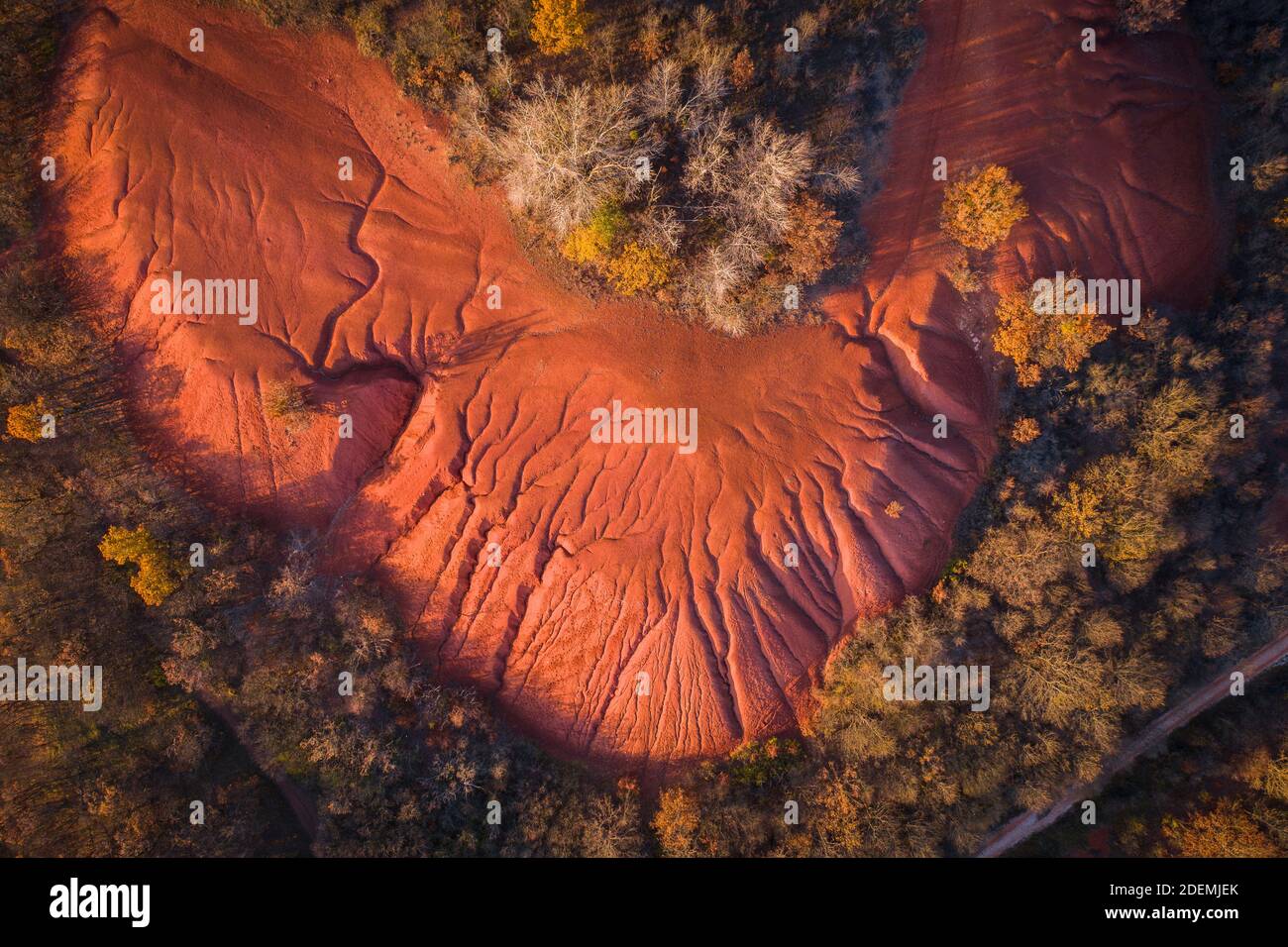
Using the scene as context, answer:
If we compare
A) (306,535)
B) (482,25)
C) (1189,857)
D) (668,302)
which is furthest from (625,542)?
(1189,857)

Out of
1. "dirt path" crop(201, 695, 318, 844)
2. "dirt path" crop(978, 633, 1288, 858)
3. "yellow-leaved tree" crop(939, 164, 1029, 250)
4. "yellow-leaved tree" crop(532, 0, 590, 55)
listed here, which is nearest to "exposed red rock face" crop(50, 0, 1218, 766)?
"yellow-leaved tree" crop(939, 164, 1029, 250)

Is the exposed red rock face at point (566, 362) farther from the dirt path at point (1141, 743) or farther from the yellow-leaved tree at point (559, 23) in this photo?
the dirt path at point (1141, 743)

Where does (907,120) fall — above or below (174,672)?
above

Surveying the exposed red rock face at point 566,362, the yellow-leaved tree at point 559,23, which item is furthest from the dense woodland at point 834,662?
the exposed red rock face at point 566,362

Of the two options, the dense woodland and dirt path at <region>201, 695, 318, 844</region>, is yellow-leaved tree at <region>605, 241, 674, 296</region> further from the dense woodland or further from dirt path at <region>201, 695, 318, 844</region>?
dirt path at <region>201, 695, 318, 844</region>

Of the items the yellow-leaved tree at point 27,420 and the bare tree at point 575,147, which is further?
the yellow-leaved tree at point 27,420

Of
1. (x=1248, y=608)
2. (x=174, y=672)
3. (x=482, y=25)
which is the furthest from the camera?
(x=1248, y=608)
